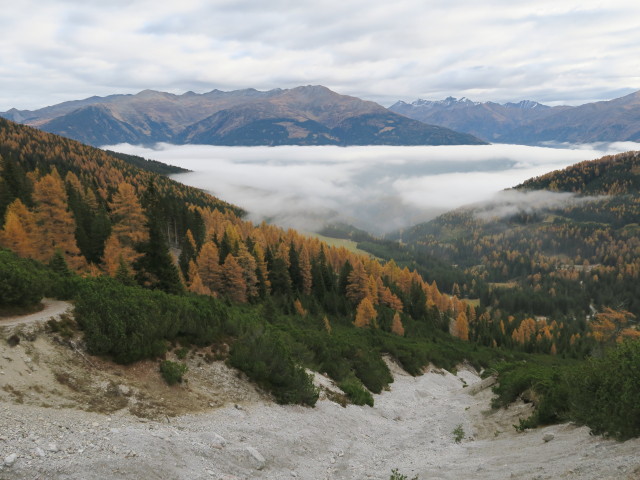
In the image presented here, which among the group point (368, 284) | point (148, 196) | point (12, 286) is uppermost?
point (148, 196)

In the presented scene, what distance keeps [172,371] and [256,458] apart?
5992 millimetres

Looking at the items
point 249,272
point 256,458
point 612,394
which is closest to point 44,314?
point 256,458

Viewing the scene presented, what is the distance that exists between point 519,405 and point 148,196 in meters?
57.8

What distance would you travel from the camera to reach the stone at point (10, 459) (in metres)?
10.2

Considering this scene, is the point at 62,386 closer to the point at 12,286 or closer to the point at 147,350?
the point at 147,350

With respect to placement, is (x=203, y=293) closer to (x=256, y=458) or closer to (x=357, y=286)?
(x=357, y=286)

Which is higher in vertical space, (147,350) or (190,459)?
(147,350)

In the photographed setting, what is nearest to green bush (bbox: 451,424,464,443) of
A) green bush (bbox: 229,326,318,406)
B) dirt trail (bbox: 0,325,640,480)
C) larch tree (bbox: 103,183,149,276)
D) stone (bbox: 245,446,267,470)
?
dirt trail (bbox: 0,325,640,480)

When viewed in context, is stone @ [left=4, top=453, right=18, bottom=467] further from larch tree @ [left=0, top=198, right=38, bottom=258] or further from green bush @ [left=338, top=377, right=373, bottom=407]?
larch tree @ [left=0, top=198, right=38, bottom=258]

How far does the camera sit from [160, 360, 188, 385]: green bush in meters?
17.9

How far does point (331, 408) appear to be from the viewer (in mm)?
22781

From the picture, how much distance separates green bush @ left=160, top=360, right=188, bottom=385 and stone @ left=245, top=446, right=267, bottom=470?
16.5 feet

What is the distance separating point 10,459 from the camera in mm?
10250

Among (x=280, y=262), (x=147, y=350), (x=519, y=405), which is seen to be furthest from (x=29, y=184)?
(x=519, y=405)
